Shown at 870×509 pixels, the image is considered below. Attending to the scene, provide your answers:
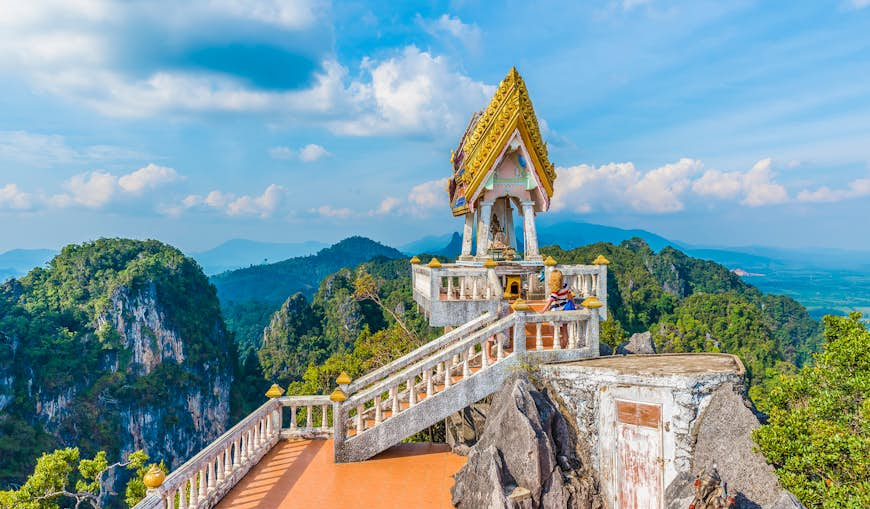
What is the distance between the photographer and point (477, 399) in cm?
906

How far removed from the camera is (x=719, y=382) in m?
7.44

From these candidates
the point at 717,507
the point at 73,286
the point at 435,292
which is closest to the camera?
the point at 717,507

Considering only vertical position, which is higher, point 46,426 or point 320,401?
point 320,401

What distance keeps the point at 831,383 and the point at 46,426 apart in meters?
54.4

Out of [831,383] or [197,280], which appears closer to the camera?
[831,383]

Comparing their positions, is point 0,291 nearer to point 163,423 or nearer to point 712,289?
point 163,423

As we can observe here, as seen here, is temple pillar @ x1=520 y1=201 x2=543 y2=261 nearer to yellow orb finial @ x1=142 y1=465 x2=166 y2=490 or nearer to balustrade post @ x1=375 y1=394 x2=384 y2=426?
balustrade post @ x1=375 y1=394 x2=384 y2=426

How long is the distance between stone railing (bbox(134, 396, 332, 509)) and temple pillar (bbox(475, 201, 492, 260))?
4.94 metres

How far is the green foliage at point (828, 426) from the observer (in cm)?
592

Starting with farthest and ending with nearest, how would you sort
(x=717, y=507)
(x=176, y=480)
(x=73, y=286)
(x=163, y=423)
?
1. (x=73, y=286)
2. (x=163, y=423)
3. (x=176, y=480)
4. (x=717, y=507)

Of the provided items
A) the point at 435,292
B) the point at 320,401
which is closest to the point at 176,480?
the point at 320,401

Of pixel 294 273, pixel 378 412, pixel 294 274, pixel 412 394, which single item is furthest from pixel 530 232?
pixel 294 273

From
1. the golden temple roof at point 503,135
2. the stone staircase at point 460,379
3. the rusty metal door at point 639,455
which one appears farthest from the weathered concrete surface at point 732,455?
the golden temple roof at point 503,135

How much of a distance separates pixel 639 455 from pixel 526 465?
1.66 meters
